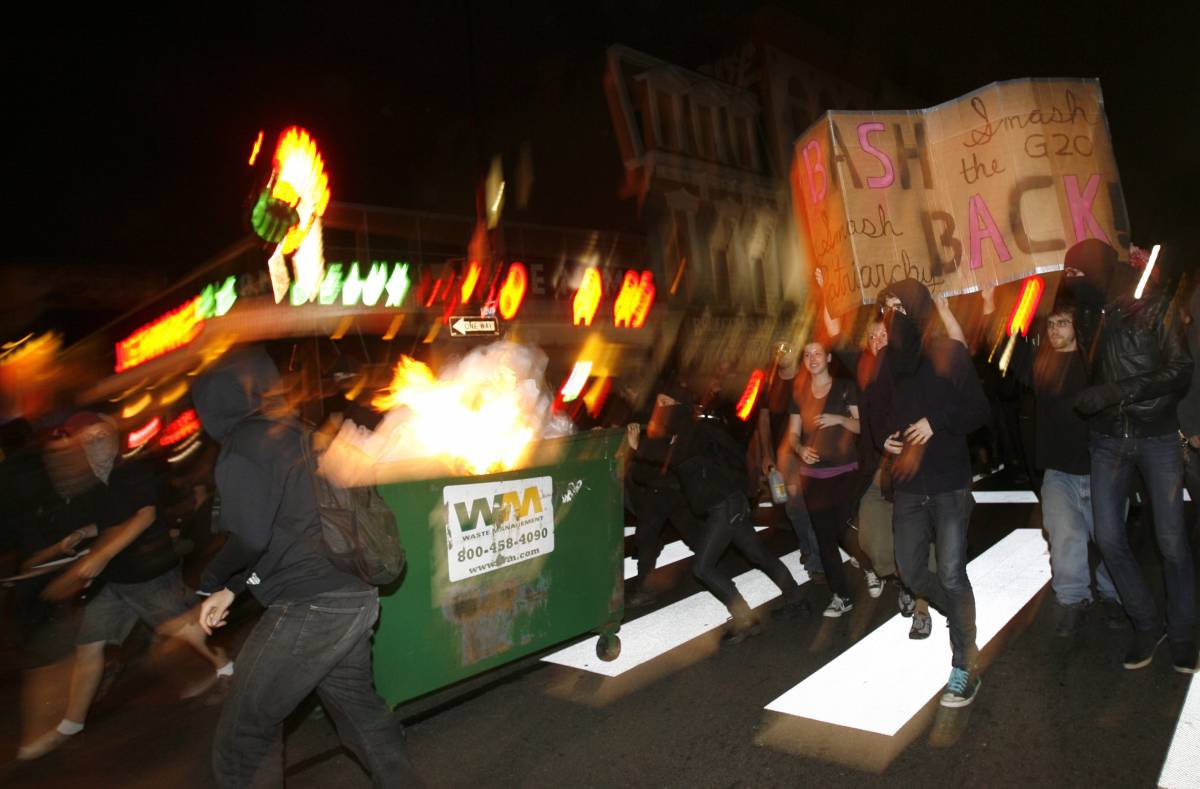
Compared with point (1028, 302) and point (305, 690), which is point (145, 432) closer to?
point (305, 690)

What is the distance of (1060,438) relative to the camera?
4883 mm

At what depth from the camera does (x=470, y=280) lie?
19078 mm

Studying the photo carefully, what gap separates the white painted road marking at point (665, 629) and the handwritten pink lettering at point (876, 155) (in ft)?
9.30

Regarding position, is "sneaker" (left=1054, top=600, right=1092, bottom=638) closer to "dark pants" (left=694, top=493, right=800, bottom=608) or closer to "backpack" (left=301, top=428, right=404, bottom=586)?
"dark pants" (left=694, top=493, right=800, bottom=608)

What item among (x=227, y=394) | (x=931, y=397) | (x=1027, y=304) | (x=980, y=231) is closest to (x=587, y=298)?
(x=1027, y=304)

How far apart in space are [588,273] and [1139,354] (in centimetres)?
1857

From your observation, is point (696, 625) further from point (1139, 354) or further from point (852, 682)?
point (1139, 354)

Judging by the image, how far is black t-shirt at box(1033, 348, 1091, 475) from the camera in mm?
4812

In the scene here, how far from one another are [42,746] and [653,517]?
13.5ft

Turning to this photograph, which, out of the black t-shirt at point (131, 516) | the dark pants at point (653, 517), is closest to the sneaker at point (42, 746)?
Result: the black t-shirt at point (131, 516)

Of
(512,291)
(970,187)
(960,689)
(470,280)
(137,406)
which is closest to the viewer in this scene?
(960,689)

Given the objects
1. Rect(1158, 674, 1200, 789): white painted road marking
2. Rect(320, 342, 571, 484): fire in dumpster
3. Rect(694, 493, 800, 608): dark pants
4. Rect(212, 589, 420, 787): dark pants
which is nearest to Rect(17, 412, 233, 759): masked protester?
Rect(320, 342, 571, 484): fire in dumpster

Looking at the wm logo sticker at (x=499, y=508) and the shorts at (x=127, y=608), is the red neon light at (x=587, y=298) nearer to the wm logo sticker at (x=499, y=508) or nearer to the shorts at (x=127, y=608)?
the shorts at (x=127, y=608)

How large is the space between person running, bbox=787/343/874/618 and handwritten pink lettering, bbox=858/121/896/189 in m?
1.27
